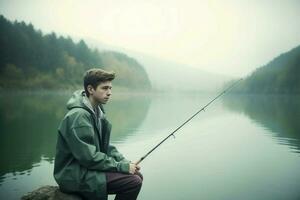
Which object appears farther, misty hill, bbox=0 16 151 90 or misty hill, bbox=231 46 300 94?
misty hill, bbox=231 46 300 94

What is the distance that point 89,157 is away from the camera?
11.8 feet

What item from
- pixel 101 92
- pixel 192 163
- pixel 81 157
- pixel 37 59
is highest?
pixel 37 59

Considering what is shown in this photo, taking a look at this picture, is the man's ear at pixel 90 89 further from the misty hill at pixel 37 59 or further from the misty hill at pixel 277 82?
the misty hill at pixel 277 82

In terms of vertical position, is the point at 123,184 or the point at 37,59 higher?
the point at 37,59

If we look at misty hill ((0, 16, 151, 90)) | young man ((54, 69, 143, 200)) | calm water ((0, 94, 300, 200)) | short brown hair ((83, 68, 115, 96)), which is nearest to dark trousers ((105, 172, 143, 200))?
young man ((54, 69, 143, 200))

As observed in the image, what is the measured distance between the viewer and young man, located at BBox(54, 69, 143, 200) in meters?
3.59

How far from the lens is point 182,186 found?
785cm

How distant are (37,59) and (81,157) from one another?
282 feet

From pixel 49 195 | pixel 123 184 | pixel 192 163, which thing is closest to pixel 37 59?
pixel 192 163

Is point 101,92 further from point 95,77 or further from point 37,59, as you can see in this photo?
point 37,59

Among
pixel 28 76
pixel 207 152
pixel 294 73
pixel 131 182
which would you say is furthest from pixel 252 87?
pixel 131 182

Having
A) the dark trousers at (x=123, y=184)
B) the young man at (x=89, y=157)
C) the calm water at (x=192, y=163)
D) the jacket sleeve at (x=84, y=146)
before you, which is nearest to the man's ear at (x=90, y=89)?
the young man at (x=89, y=157)

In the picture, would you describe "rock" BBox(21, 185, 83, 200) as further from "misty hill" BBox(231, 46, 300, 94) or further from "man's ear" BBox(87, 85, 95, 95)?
"misty hill" BBox(231, 46, 300, 94)

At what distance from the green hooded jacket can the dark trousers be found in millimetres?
69
